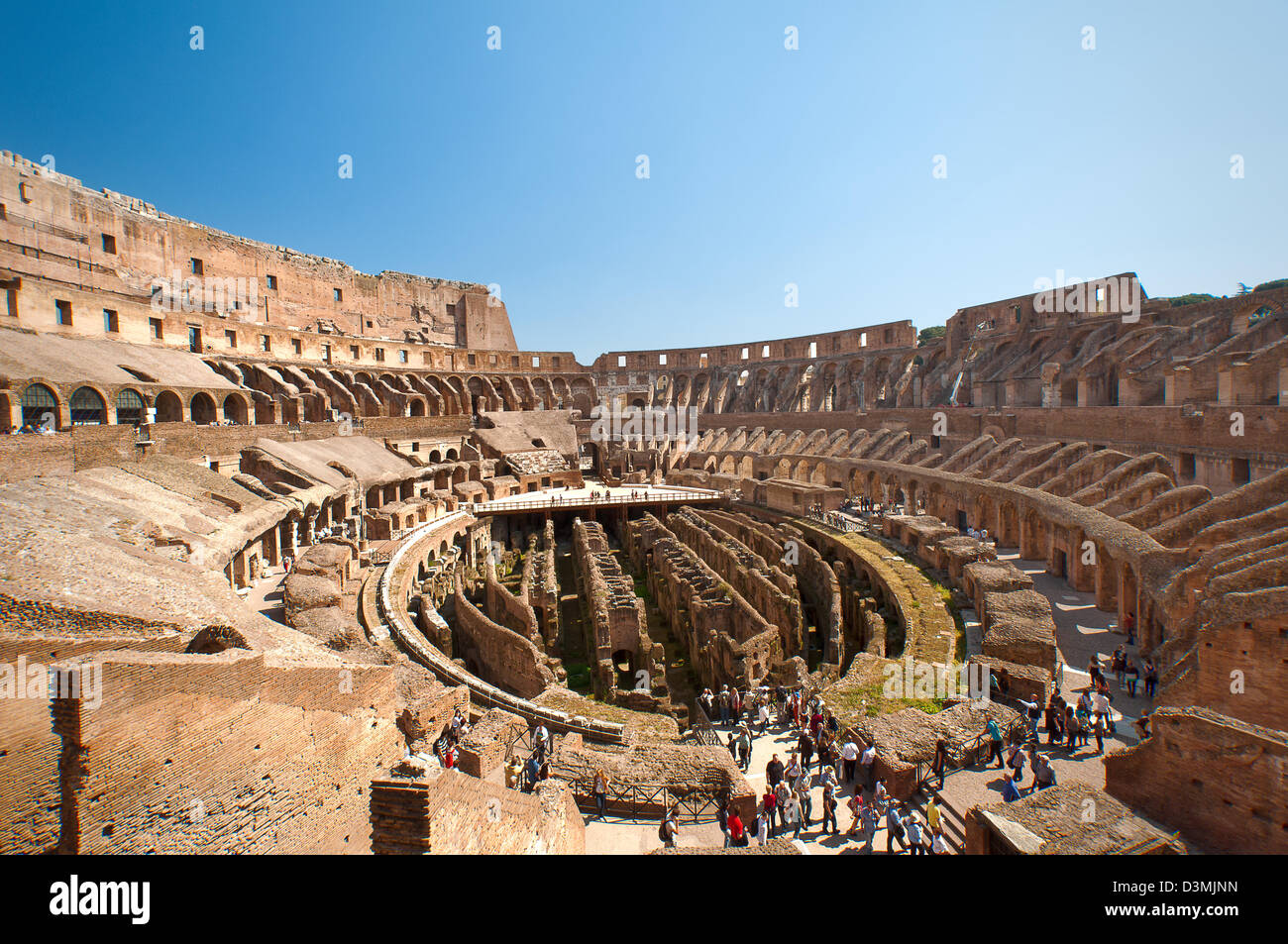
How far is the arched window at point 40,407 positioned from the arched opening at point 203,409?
28.9 ft

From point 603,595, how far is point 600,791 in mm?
9892

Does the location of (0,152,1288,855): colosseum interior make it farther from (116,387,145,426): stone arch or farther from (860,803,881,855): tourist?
(116,387,145,426): stone arch

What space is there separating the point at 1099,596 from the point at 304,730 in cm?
1861

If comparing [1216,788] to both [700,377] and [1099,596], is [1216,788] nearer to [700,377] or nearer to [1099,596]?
[1099,596]

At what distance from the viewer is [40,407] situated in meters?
20.6

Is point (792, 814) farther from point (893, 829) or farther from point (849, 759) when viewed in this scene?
point (893, 829)

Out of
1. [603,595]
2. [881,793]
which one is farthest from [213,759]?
[603,595]

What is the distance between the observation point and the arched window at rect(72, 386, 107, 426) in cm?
2231

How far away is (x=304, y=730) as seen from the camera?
26.1ft

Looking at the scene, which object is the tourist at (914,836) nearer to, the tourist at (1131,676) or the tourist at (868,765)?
the tourist at (868,765)

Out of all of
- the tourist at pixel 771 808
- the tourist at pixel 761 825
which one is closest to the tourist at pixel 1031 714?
the tourist at pixel 771 808

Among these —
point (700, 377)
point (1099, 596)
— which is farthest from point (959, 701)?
point (700, 377)

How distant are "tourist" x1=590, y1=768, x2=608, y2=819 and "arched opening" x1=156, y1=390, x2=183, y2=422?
90.9ft
